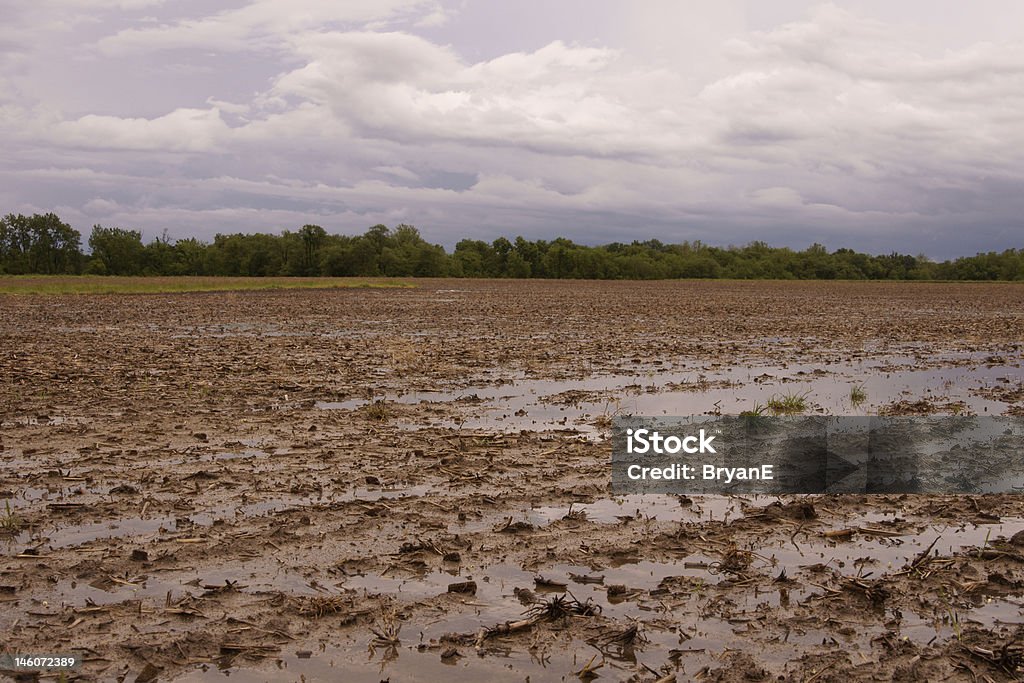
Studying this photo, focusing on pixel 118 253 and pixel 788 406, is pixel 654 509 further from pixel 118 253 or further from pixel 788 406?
pixel 118 253

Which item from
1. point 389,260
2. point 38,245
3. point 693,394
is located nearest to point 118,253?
point 38,245

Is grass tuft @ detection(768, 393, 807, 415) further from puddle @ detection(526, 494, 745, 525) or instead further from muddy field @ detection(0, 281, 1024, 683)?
puddle @ detection(526, 494, 745, 525)

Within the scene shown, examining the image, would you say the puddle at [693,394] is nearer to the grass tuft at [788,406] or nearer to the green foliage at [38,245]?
the grass tuft at [788,406]

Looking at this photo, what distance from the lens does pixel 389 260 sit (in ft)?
468

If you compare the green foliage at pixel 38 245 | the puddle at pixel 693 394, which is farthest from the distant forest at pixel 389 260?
the puddle at pixel 693 394

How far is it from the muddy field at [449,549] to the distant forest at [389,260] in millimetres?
129738

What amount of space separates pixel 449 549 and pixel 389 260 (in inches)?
5459

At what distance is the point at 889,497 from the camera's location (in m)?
7.57

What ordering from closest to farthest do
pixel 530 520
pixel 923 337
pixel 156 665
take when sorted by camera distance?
pixel 156 665 → pixel 530 520 → pixel 923 337

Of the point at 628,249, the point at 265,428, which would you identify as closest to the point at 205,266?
the point at 628,249

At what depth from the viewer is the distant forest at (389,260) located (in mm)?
135000

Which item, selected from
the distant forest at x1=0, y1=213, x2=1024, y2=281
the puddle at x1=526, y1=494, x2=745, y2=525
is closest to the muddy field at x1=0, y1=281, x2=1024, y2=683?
the puddle at x1=526, y1=494, x2=745, y2=525

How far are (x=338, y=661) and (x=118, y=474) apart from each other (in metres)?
4.63

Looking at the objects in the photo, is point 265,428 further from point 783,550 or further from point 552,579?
point 783,550
